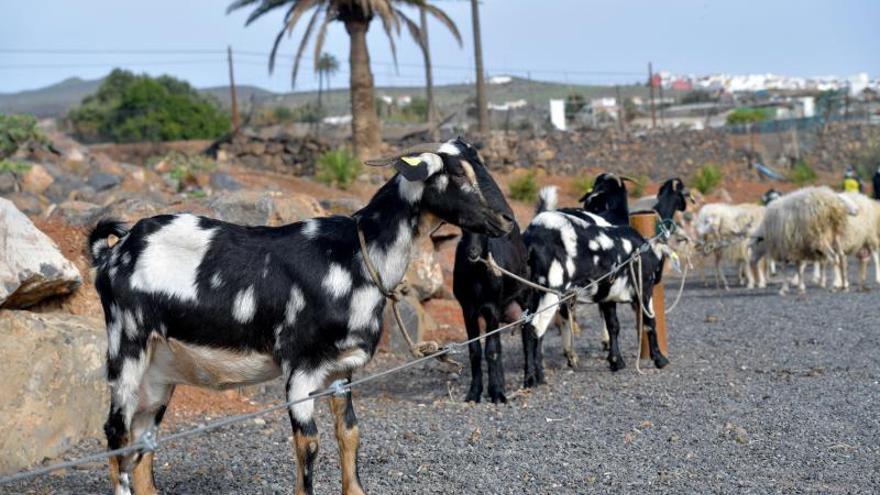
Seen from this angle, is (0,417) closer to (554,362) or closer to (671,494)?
(671,494)

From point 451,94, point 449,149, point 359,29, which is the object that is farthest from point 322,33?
point 451,94

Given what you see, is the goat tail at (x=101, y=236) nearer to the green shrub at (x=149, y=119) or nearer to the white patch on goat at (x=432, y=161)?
the white patch on goat at (x=432, y=161)

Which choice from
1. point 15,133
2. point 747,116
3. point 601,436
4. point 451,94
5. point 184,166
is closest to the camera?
point 601,436

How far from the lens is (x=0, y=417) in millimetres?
7785

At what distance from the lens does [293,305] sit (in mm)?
6086

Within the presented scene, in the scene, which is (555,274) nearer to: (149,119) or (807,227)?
(807,227)

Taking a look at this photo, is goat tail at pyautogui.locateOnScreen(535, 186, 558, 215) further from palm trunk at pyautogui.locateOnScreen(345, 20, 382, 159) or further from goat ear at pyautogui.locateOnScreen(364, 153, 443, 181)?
palm trunk at pyautogui.locateOnScreen(345, 20, 382, 159)

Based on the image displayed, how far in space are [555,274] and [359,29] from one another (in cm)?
1846

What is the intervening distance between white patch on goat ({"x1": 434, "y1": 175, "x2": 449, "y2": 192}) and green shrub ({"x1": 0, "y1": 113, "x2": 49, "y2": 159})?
63.3 feet

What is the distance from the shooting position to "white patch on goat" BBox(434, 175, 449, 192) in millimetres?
6332

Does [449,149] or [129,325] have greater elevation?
[449,149]

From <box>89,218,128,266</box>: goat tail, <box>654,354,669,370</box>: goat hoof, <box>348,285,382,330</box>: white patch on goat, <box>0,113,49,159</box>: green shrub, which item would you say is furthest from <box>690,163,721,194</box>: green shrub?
<box>348,285,382,330</box>: white patch on goat

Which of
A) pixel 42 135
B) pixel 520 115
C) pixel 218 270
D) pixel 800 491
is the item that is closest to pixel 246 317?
pixel 218 270

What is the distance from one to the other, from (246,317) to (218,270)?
1.05ft
